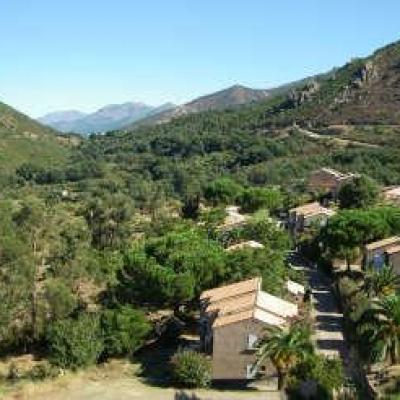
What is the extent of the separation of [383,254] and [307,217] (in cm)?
2406

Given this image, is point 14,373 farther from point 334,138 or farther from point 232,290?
point 334,138

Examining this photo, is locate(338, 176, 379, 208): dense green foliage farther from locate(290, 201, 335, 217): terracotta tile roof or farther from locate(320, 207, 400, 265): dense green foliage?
locate(320, 207, 400, 265): dense green foliage

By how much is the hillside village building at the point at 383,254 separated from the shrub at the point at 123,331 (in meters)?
17.2

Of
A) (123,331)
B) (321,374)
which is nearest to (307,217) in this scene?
(123,331)

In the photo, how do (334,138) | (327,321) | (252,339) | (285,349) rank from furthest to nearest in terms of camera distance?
(334,138), (327,321), (252,339), (285,349)

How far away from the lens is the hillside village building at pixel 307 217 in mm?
77562

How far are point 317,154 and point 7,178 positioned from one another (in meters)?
54.7

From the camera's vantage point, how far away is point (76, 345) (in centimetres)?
4203

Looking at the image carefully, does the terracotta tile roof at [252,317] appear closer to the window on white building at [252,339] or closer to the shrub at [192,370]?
the window on white building at [252,339]

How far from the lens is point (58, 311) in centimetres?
4897

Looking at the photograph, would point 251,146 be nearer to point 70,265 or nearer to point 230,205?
point 230,205

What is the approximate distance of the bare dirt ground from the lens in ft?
124

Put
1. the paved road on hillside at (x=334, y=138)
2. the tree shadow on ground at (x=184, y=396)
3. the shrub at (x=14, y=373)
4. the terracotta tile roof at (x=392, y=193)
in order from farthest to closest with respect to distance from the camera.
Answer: the paved road on hillside at (x=334, y=138), the terracotta tile roof at (x=392, y=193), the shrub at (x=14, y=373), the tree shadow on ground at (x=184, y=396)

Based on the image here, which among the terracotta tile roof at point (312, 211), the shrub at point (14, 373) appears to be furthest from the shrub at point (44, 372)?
the terracotta tile roof at point (312, 211)
